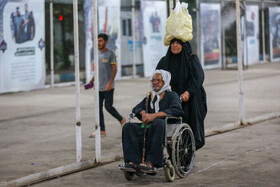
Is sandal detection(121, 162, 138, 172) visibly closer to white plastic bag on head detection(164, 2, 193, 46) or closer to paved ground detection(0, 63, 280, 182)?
paved ground detection(0, 63, 280, 182)

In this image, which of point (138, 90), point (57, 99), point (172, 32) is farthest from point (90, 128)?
point (138, 90)

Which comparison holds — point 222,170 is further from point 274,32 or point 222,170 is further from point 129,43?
point 274,32

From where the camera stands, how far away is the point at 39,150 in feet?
30.2

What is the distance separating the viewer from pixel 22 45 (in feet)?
60.3

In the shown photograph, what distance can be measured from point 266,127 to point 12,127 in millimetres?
4339

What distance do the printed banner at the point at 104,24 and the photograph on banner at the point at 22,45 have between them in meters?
1.69

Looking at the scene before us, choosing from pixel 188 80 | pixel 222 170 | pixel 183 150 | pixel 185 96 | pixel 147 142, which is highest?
pixel 188 80

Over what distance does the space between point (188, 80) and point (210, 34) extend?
19650 mm

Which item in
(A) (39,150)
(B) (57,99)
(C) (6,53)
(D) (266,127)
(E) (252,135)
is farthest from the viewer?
(C) (6,53)

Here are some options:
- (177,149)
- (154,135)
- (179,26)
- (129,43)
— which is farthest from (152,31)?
(154,135)

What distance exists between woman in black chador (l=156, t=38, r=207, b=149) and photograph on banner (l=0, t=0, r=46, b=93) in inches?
421

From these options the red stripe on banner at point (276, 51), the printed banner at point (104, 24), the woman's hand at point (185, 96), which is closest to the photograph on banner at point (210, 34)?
the red stripe on banner at point (276, 51)

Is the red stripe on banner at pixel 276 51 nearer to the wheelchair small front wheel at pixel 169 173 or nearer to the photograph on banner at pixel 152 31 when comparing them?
the photograph on banner at pixel 152 31

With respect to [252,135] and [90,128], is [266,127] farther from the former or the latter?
[90,128]
